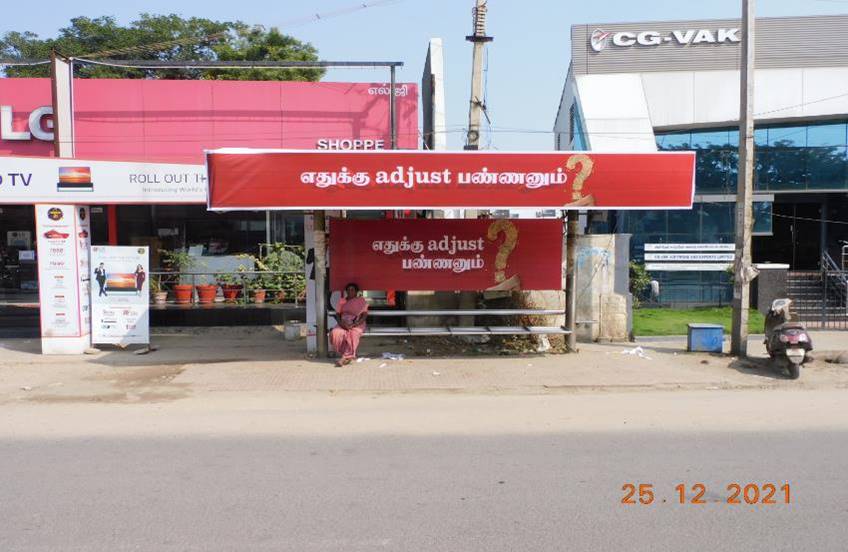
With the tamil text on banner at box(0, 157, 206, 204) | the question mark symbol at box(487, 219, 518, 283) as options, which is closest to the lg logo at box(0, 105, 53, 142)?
the tamil text on banner at box(0, 157, 206, 204)

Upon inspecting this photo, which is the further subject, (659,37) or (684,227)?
(659,37)

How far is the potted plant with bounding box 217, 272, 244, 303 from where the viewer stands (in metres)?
14.9

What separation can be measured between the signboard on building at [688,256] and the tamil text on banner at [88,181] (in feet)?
40.2

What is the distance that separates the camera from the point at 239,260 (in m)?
16.0

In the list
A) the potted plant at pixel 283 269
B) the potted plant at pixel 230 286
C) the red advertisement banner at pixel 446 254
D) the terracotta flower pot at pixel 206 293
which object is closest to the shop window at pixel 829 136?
the red advertisement banner at pixel 446 254

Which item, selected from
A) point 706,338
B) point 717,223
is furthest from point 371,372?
point 717,223

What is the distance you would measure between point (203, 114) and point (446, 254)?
8.99 meters

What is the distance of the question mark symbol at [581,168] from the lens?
979 cm

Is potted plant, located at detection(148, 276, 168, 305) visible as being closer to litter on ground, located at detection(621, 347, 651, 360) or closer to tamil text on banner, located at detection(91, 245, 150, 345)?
tamil text on banner, located at detection(91, 245, 150, 345)

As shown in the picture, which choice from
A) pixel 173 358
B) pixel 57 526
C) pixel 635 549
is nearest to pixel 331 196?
pixel 173 358

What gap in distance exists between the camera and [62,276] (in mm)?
11547

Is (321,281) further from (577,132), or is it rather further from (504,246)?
(577,132)
